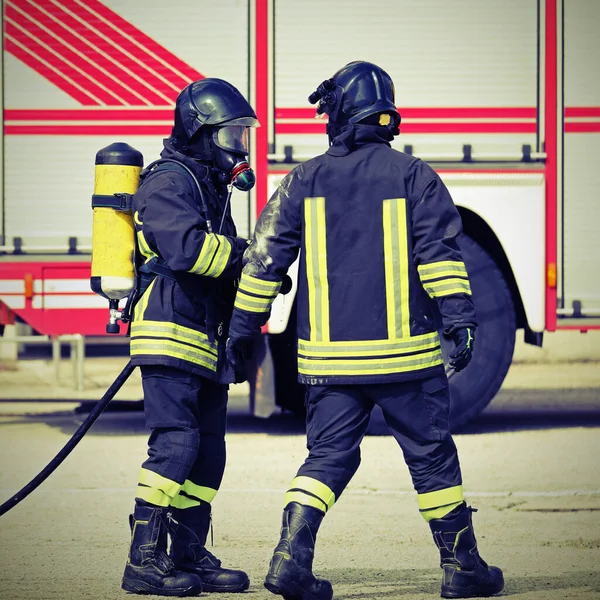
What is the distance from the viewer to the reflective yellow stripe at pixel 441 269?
4504mm

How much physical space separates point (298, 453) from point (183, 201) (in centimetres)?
346

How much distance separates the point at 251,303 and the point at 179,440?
51cm

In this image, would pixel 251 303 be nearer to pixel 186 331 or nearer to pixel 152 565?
pixel 186 331

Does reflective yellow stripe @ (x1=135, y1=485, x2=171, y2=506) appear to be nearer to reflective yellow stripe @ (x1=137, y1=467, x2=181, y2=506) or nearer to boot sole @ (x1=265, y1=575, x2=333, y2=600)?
reflective yellow stripe @ (x1=137, y1=467, x2=181, y2=506)

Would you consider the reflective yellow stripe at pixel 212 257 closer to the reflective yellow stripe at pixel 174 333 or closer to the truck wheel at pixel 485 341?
the reflective yellow stripe at pixel 174 333

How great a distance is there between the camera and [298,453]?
26.0ft

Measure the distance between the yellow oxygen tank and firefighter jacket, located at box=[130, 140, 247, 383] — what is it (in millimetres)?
107

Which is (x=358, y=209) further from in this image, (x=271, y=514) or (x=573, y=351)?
(x=573, y=351)

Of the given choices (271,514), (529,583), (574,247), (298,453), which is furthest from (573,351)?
(529,583)

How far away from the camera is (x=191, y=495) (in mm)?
4848

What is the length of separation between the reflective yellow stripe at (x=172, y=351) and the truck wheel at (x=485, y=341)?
3798 millimetres

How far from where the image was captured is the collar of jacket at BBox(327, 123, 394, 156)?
4.64 m

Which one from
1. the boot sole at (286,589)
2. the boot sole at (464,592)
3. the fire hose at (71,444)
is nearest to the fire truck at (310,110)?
the fire hose at (71,444)

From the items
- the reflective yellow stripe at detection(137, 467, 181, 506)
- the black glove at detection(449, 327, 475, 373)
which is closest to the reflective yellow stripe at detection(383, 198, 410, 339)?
the black glove at detection(449, 327, 475, 373)
